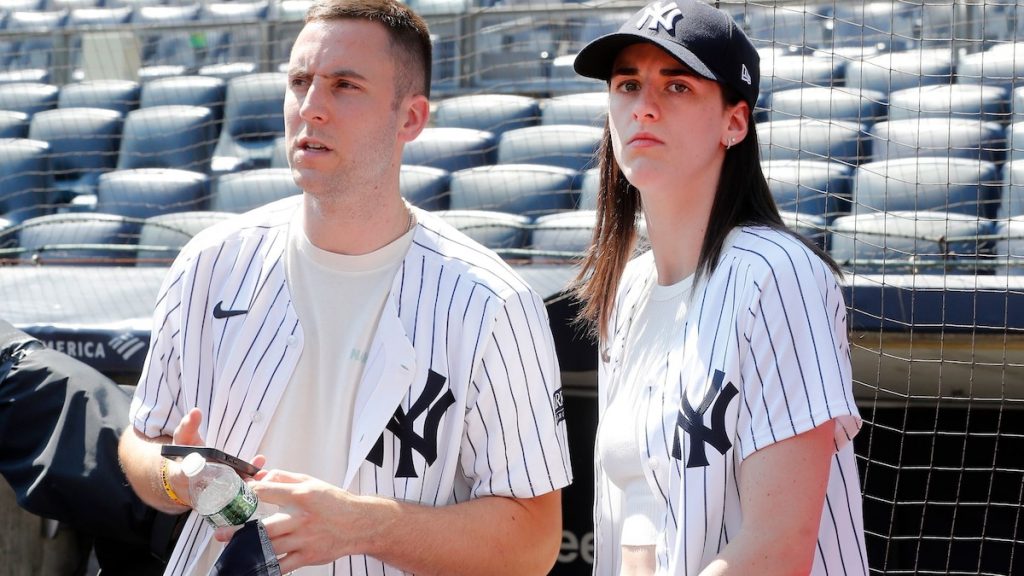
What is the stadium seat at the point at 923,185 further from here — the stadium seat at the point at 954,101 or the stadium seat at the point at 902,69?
the stadium seat at the point at 902,69

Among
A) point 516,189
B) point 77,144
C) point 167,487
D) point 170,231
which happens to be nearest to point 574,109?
point 516,189

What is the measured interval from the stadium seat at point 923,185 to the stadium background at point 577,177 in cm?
1

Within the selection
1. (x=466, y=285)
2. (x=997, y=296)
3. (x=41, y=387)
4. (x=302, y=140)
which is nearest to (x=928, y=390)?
(x=997, y=296)

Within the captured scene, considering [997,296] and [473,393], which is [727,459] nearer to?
[473,393]

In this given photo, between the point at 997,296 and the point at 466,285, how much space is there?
1505 mm

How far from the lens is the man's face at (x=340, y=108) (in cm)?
175

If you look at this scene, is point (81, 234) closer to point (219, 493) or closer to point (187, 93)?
point (187, 93)

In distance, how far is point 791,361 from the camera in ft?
4.54

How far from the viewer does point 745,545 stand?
1.34 metres

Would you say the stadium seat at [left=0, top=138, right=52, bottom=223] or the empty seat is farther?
the stadium seat at [left=0, top=138, right=52, bottom=223]

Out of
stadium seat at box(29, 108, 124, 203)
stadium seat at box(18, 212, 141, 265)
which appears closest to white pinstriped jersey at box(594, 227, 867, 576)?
stadium seat at box(18, 212, 141, 265)

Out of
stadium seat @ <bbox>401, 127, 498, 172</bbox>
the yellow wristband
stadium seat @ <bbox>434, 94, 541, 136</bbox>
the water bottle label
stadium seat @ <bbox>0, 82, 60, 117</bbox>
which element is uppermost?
stadium seat @ <bbox>0, 82, 60, 117</bbox>

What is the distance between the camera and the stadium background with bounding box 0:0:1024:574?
290 centimetres

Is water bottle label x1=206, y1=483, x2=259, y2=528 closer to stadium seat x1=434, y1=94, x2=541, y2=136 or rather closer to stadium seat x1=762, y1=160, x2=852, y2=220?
stadium seat x1=762, y1=160, x2=852, y2=220
